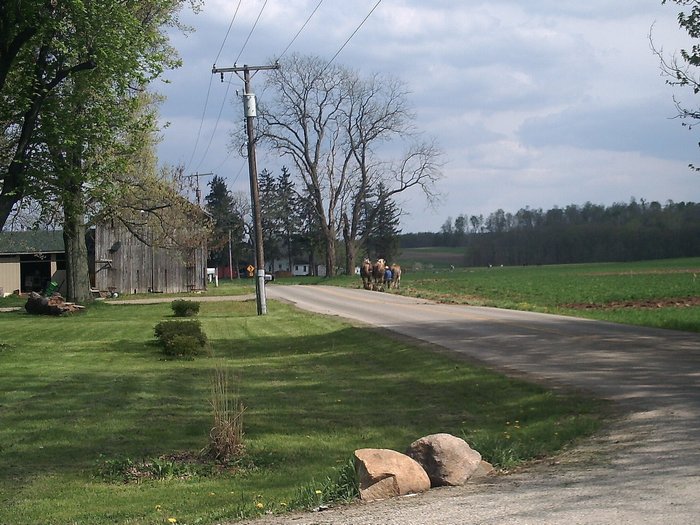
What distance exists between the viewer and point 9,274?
62688mm

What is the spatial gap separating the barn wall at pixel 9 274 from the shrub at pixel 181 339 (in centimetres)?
4231

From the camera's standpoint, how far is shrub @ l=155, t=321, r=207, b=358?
22.4 meters

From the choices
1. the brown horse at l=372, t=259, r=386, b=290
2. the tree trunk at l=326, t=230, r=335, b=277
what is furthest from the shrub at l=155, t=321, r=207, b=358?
the tree trunk at l=326, t=230, r=335, b=277

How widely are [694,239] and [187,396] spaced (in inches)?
4093

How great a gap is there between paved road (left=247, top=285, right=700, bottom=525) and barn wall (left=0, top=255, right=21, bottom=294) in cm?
4823

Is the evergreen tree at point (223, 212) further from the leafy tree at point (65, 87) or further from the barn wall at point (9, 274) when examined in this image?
the leafy tree at point (65, 87)

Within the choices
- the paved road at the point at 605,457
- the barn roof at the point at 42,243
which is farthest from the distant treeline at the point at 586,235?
the paved road at the point at 605,457

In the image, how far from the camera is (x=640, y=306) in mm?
35625

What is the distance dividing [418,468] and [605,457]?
1982 mm

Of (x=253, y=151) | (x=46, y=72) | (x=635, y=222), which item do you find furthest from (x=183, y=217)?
(x=635, y=222)

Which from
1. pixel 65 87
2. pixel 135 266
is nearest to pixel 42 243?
pixel 135 266

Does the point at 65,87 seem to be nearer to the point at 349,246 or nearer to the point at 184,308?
the point at 184,308

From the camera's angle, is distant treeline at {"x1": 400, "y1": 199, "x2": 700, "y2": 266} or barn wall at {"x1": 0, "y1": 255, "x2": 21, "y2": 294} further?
distant treeline at {"x1": 400, "y1": 199, "x2": 700, "y2": 266}

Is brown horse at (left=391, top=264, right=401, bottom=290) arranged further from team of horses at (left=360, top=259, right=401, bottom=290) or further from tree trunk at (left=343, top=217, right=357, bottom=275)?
tree trunk at (left=343, top=217, right=357, bottom=275)
